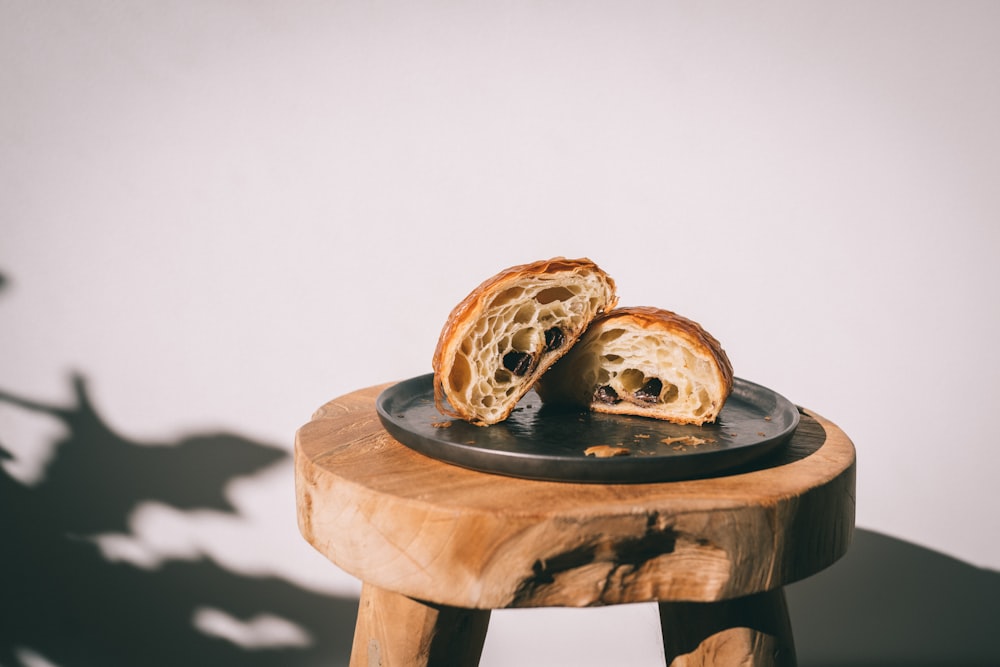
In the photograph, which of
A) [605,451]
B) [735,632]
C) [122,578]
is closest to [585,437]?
[605,451]

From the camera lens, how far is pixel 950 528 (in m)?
2.28

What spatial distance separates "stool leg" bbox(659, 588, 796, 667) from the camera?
44.8 inches

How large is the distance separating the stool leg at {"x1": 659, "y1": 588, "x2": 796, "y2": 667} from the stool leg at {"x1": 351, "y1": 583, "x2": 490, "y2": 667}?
1.18 feet

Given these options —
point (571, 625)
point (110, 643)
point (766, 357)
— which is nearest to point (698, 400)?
point (766, 357)

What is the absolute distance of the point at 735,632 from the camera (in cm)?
114

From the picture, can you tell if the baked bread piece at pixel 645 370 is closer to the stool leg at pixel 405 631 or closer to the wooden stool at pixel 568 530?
the wooden stool at pixel 568 530

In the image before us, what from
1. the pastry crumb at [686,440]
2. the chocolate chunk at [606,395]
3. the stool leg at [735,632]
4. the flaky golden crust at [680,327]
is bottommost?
the stool leg at [735,632]

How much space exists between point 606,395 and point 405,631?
54cm

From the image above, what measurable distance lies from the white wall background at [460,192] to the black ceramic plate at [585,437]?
0.75m

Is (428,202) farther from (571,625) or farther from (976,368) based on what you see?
(976,368)

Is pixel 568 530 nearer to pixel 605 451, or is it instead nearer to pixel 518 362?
pixel 605 451

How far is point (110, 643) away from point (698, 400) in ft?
6.45

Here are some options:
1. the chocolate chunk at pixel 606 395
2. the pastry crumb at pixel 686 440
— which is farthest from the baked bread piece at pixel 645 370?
the pastry crumb at pixel 686 440

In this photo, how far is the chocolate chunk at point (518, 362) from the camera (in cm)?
130
